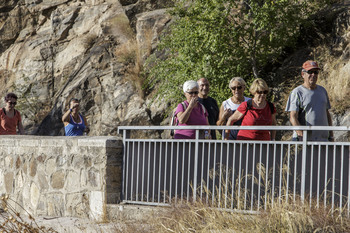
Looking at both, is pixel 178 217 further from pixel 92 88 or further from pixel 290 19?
pixel 92 88

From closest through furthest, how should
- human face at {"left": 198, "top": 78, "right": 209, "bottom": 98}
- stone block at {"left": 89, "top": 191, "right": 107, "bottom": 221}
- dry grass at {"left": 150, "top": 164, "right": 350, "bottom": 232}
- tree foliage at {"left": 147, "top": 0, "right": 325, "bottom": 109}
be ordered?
dry grass at {"left": 150, "top": 164, "right": 350, "bottom": 232}
stone block at {"left": 89, "top": 191, "right": 107, "bottom": 221}
human face at {"left": 198, "top": 78, "right": 209, "bottom": 98}
tree foliage at {"left": 147, "top": 0, "right": 325, "bottom": 109}

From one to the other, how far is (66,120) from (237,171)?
4533 millimetres

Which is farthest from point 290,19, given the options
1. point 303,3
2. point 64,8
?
point 64,8

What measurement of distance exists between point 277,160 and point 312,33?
857 cm

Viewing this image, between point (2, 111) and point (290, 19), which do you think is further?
point (290, 19)

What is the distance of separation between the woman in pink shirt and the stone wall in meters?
0.92

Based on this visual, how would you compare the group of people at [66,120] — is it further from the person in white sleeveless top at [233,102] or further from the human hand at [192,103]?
the human hand at [192,103]

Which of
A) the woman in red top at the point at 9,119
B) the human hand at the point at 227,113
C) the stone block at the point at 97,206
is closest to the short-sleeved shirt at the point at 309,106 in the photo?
the human hand at the point at 227,113

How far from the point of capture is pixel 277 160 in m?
6.02

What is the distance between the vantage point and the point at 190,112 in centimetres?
695

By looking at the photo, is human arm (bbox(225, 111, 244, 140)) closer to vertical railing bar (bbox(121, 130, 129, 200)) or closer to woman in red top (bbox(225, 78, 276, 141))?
woman in red top (bbox(225, 78, 276, 141))

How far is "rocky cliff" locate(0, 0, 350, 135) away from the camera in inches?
619

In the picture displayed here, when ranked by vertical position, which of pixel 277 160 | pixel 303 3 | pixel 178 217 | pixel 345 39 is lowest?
pixel 178 217

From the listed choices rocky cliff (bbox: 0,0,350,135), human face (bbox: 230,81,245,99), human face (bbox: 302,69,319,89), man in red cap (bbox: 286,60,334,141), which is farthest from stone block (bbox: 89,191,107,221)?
rocky cliff (bbox: 0,0,350,135)
